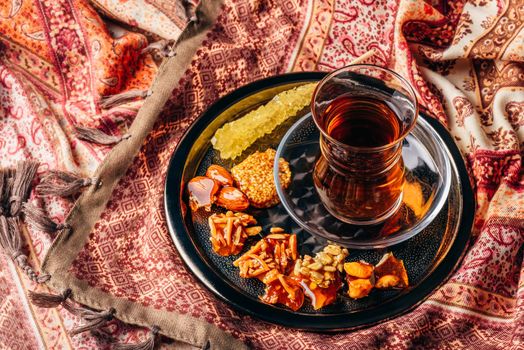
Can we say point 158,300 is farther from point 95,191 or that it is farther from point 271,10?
point 271,10

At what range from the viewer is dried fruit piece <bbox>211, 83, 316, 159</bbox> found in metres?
1.31

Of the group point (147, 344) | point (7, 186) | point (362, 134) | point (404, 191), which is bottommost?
point (147, 344)

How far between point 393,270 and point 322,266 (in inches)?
4.7

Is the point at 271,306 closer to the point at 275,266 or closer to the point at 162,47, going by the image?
the point at 275,266

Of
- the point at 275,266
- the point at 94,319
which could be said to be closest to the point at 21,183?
the point at 94,319

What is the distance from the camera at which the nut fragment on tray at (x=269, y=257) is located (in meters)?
1.20

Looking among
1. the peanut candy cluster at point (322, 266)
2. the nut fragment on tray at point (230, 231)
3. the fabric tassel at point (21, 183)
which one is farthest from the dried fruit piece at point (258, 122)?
the fabric tassel at point (21, 183)

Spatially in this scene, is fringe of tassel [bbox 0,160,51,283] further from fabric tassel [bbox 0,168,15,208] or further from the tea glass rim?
the tea glass rim

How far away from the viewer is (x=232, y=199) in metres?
1.25

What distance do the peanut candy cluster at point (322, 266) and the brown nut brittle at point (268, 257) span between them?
0.07 feet

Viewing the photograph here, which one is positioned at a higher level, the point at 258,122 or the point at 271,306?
the point at 258,122

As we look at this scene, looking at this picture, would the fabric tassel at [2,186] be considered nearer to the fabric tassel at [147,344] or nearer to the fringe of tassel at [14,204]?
the fringe of tassel at [14,204]

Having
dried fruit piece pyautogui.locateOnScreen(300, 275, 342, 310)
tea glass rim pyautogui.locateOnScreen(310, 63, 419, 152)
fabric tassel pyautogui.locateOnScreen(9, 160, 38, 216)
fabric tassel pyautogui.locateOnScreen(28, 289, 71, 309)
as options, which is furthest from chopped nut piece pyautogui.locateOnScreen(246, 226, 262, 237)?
fabric tassel pyautogui.locateOnScreen(9, 160, 38, 216)

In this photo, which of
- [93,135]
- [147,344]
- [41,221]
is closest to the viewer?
[147,344]
